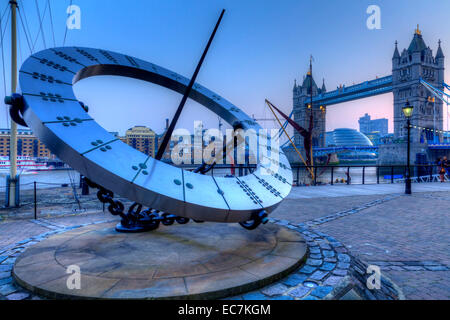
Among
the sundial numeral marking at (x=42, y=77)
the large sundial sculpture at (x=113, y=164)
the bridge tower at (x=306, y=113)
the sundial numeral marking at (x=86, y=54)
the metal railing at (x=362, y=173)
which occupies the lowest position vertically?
the metal railing at (x=362, y=173)

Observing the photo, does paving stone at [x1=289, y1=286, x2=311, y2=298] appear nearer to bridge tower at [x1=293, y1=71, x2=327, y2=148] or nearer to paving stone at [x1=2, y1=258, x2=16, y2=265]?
paving stone at [x1=2, y1=258, x2=16, y2=265]

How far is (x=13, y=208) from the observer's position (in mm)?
8594

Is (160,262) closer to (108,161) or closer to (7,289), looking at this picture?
(108,161)

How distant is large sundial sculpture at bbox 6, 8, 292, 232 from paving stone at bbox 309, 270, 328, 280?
0.79 m

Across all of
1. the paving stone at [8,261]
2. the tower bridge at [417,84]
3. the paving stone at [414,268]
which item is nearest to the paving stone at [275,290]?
the paving stone at [414,268]

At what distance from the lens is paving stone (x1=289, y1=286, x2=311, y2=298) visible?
249 cm

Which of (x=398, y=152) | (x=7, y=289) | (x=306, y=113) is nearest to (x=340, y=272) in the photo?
(x=7, y=289)

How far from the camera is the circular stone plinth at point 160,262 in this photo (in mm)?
2408

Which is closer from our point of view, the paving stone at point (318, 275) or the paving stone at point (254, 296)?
the paving stone at point (254, 296)

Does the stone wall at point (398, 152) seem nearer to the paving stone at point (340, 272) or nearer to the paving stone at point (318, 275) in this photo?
the paving stone at point (340, 272)

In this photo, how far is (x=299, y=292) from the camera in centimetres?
255

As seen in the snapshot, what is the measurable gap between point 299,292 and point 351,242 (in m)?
2.65

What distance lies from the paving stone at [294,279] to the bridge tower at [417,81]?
6309 centimetres
